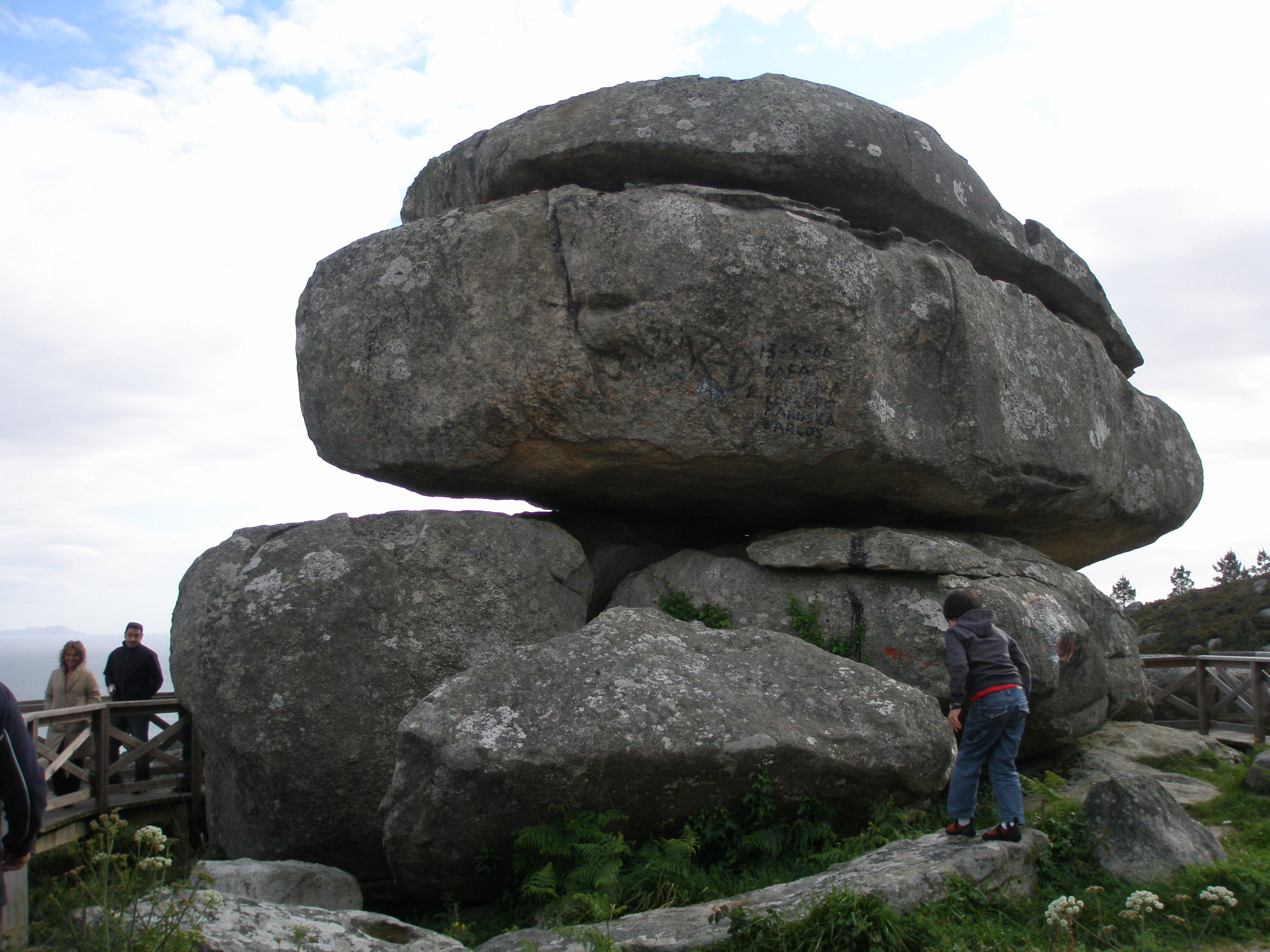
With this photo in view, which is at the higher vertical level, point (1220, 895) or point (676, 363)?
point (676, 363)

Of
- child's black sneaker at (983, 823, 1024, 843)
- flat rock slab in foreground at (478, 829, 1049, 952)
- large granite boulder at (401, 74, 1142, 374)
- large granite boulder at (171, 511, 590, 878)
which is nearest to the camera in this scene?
flat rock slab in foreground at (478, 829, 1049, 952)

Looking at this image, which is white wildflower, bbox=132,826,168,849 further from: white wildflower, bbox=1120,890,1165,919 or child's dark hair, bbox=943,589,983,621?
child's dark hair, bbox=943,589,983,621

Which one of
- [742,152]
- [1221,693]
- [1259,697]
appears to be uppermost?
[742,152]

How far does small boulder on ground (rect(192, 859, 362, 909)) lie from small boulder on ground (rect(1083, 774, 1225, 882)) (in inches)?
204

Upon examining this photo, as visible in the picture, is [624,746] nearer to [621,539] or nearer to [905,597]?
[905,597]

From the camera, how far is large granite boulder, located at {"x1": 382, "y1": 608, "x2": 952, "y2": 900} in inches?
255

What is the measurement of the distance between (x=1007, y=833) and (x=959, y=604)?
55.5 inches

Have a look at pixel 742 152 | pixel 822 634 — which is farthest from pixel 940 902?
pixel 742 152

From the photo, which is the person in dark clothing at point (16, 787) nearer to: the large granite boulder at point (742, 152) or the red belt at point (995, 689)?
→ the red belt at point (995, 689)

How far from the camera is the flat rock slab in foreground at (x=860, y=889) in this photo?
15.8 feet

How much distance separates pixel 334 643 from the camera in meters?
8.20

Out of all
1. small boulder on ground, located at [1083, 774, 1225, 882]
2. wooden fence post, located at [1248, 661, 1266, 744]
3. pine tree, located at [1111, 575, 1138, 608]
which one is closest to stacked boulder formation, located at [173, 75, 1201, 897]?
small boulder on ground, located at [1083, 774, 1225, 882]

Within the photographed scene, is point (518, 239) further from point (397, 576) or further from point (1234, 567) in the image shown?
point (1234, 567)

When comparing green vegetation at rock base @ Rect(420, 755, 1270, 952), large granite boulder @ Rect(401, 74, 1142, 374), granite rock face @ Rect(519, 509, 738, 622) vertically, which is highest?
large granite boulder @ Rect(401, 74, 1142, 374)
